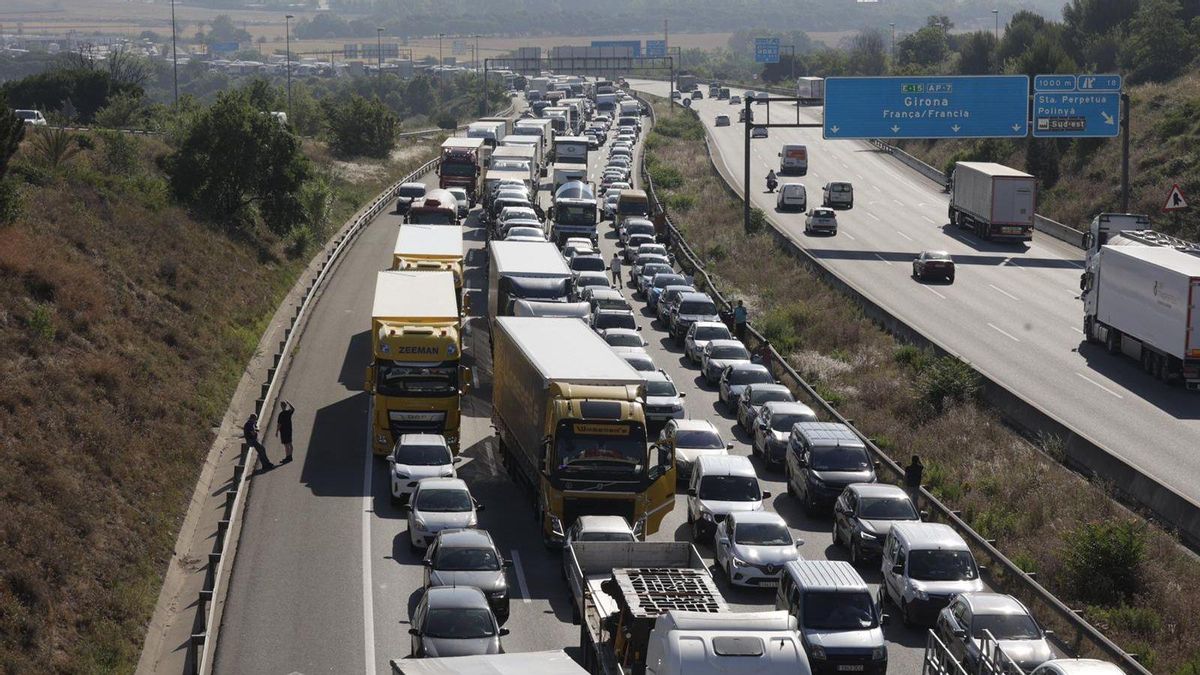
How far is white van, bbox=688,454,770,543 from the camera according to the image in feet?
98.9

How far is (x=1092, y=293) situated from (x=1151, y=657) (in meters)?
27.2

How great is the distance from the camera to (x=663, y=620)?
18078 millimetres

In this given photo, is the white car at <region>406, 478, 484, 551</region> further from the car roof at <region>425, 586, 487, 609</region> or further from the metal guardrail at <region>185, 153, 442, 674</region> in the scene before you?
the car roof at <region>425, 586, 487, 609</region>

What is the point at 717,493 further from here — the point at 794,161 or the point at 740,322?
the point at 794,161

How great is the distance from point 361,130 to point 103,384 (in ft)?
231

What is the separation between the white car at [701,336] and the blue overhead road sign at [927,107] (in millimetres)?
25724

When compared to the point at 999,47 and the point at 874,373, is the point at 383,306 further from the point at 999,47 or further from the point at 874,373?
the point at 999,47

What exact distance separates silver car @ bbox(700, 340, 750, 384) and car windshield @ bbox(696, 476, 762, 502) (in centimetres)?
1342

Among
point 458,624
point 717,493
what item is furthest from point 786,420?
point 458,624

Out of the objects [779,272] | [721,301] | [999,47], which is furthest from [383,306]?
[999,47]

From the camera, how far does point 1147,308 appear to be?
43.9 metres

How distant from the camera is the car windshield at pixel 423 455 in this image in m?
32.5

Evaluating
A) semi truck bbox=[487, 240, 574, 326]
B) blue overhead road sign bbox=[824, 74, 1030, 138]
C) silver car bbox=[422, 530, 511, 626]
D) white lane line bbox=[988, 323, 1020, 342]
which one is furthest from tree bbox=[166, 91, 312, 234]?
silver car bbox=[422, 530, 511, 626]

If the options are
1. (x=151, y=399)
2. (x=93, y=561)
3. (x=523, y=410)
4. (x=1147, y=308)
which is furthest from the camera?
(x=1147, y=308)
